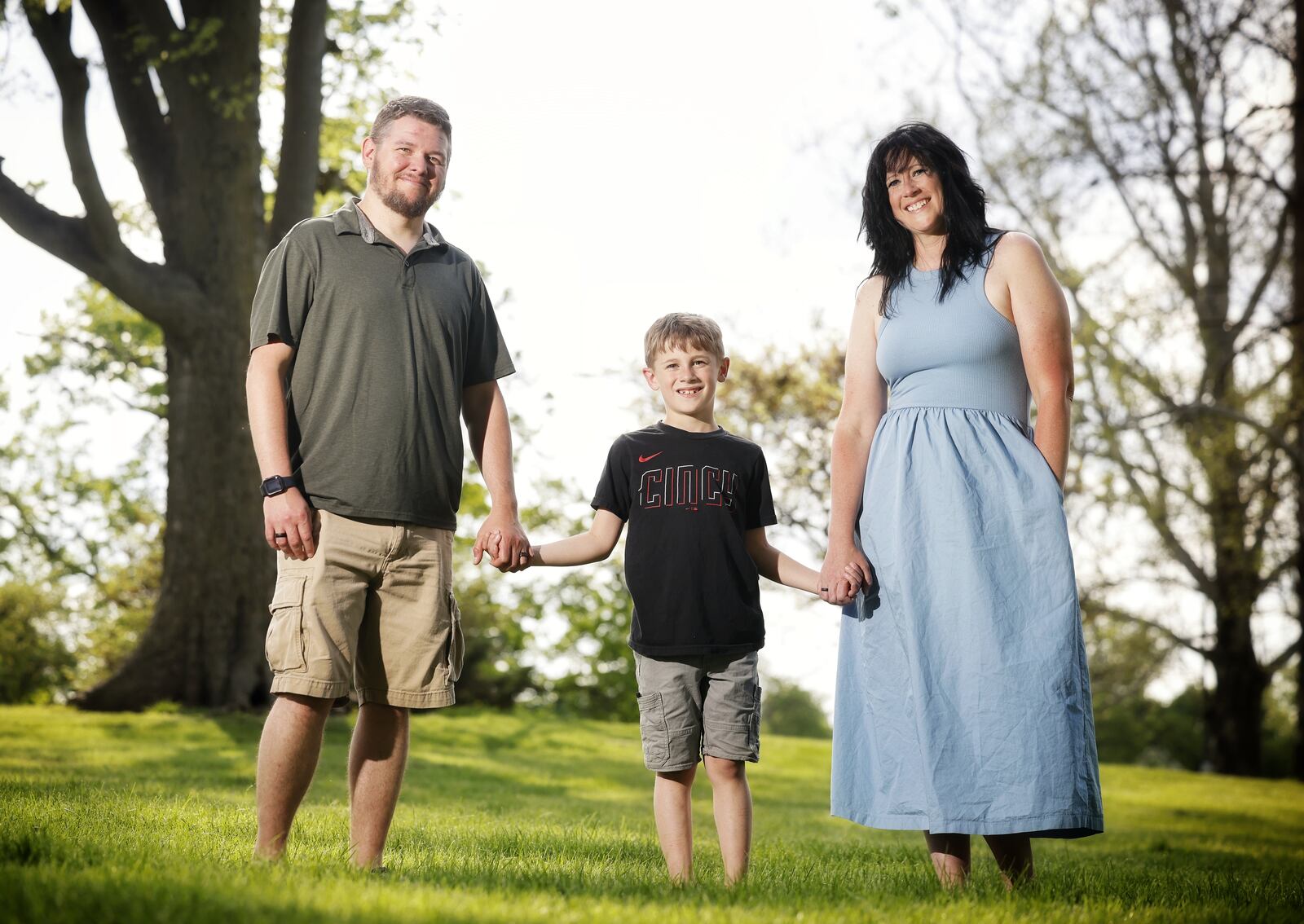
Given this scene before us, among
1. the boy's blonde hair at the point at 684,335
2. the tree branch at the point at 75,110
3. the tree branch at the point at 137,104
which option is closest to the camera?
the boy's blonde hair at the point at 684,335

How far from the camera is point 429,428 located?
3455 mm

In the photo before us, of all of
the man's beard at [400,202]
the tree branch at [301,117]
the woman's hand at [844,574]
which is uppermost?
the tree branch at [301,117]

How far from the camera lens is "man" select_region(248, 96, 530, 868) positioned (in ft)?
10.7

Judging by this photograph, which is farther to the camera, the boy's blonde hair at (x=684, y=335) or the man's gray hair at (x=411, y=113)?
the boy's blonde hair at (x=684, y=335)

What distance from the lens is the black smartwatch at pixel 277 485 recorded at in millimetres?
3266

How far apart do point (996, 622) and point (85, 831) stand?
2990 mm

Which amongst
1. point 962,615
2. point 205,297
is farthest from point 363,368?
point 205,297

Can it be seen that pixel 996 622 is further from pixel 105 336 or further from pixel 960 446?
pixel 105 336

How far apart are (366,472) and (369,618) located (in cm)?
44

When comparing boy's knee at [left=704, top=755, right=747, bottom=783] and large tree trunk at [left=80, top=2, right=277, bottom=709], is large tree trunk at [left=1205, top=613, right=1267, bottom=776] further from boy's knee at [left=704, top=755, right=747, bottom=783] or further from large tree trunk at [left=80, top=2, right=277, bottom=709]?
boy's knee at [left=704, top=755, right=747, bottom=783]

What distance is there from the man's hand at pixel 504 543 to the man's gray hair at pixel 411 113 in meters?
1.19

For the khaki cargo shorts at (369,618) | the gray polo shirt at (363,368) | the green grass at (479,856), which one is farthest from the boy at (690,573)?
the gray polo shirt at (363,368)

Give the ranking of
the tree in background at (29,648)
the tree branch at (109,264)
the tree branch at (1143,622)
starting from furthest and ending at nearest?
the tree in background at (29,648) < the tree branch at (1143,622) < the tree branch at (109,264)

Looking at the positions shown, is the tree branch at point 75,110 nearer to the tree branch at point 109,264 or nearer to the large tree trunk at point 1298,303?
the tree branch at point 109,264
